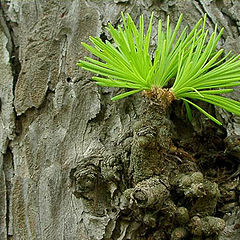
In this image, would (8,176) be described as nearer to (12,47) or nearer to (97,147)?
(97,147)

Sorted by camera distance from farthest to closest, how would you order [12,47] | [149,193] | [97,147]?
[12,47] → [97,147] → [149,193]

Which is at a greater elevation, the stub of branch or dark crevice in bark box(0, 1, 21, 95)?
dark crevice in bark box(0, 1, 21, 95)

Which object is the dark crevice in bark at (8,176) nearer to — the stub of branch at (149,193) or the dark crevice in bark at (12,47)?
the dark crevice in bark at (12,47)

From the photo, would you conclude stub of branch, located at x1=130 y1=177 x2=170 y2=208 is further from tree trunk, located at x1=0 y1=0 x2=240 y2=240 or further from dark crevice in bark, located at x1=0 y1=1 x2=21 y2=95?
dark crevice in bark, located at x1=0 y1=1 x2=21 y2=95

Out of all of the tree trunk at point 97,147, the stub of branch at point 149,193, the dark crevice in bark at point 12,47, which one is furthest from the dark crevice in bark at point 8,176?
the stub of branch at point 149,193

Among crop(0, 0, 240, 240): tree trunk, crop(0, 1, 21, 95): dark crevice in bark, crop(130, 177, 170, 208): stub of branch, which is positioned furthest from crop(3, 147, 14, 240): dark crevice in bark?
crop(130, 177, 170, 208): stub of branch

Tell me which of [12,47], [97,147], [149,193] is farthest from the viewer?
[12,47]

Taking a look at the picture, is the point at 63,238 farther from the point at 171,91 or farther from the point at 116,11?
the point at 116,11

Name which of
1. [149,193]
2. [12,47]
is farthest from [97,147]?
[12,47]
